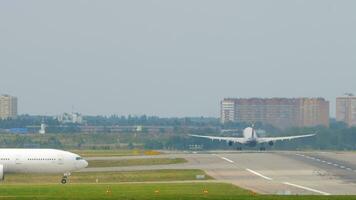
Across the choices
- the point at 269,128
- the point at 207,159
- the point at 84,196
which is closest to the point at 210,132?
the point at 269,128

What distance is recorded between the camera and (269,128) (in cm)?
18562

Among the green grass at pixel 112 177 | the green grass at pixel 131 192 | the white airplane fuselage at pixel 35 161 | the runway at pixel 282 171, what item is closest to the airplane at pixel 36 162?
the white airplane fuselage at pixel 35 161

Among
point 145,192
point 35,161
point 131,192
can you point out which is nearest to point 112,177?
point 35,161

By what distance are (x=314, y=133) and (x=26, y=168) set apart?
310 ft

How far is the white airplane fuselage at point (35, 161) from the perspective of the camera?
82.1m

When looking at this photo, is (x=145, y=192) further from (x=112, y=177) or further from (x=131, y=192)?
(x=112, y=177)

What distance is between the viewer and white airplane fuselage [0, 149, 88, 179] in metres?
82.1

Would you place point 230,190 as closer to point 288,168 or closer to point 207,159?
point 288,168

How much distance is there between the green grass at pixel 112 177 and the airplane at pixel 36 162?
94 centimetres

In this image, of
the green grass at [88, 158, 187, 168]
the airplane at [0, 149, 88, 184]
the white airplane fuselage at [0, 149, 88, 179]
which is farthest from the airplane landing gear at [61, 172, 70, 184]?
the green grass at [88, 158, 187, 168]

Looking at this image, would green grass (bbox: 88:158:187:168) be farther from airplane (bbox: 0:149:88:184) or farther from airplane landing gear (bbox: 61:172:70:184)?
airplane (bbox: 0:149:88:184)

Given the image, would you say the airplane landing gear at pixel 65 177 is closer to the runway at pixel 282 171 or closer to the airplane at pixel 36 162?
the airplane at pixel 36 162

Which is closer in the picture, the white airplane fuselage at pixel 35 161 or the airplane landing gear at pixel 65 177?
the airplane landing gear at pixel 65 177

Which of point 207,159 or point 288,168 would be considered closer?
point 288,168
